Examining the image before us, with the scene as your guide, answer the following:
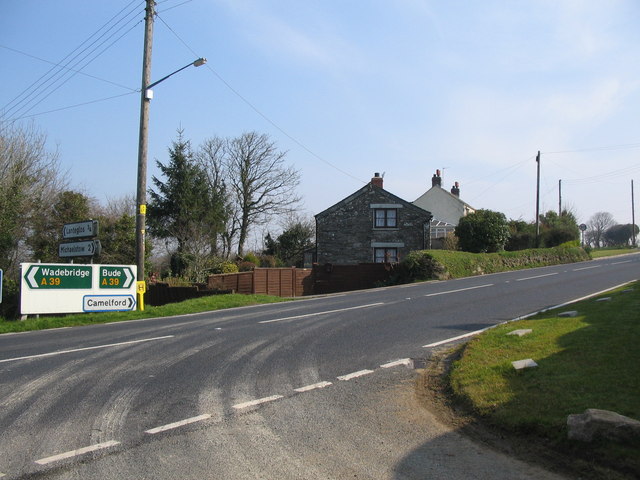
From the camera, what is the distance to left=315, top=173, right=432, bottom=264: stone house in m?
39.9

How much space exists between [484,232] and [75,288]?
2628cm

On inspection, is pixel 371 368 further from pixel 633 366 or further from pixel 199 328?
pixel 199 328

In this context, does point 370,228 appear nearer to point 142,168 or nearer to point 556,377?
point 142,168

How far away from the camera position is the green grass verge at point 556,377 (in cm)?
530

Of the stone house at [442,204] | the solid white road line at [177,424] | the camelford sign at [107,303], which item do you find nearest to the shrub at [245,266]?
the camelford sign at [107,303]

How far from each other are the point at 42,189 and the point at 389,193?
22.2 metres

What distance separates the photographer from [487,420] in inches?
226

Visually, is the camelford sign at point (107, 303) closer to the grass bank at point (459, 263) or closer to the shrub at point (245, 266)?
the grass bank at point (459, 263)

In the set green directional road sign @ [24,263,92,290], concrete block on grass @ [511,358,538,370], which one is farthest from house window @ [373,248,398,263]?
concrete block on grass @ [511,358,538,370]

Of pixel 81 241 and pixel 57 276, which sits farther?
pixel 81 241

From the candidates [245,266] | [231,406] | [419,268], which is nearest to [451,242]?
[419,268]

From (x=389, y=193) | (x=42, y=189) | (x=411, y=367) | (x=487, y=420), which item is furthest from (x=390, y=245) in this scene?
(x=487, y=420)

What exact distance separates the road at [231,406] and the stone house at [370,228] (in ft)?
89.5

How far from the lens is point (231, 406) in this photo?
21.2 ft
